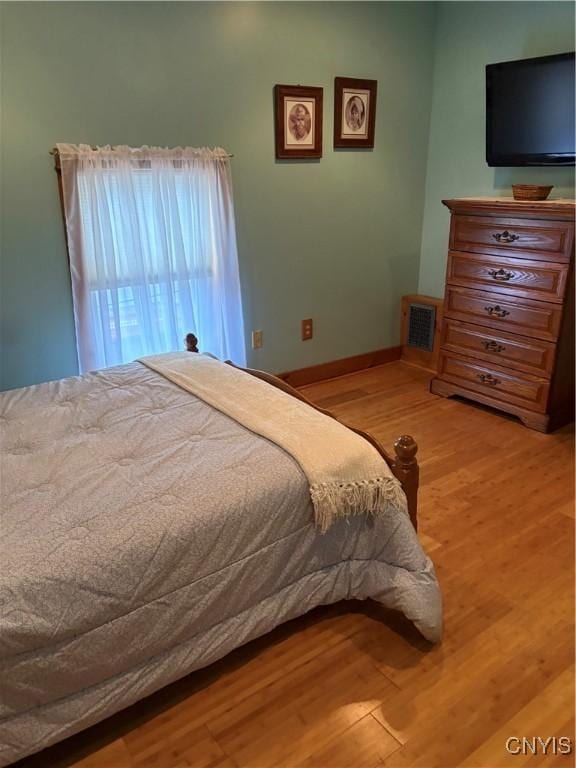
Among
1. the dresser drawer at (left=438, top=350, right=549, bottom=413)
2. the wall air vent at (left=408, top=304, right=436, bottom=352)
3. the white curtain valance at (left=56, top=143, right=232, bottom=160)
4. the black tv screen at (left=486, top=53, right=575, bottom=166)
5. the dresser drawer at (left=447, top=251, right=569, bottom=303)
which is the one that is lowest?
the dresser drawer at (left=438, top=350, right=549, bottom=413)

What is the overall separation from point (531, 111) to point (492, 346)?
4.36 ft

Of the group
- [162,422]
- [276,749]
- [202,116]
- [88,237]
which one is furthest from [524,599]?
[202,116]

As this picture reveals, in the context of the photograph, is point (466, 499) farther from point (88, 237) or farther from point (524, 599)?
point (88, 237)

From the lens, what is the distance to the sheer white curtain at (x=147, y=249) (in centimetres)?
283

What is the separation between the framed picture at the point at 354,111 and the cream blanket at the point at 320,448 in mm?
2197

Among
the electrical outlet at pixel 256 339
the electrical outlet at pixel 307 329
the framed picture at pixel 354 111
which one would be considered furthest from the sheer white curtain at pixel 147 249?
the framed picture at pixel 354 111

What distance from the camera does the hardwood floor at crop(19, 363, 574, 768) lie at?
153 centimetres

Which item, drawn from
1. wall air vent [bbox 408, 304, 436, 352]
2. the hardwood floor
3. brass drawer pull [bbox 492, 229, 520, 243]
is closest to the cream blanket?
the hardwood floor

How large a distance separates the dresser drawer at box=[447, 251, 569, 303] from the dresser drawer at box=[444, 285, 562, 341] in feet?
0.14

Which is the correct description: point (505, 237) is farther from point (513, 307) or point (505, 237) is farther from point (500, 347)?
point (500, 347)

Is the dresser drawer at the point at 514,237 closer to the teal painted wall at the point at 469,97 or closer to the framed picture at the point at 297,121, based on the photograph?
the teal painted wall at the point at 469,97

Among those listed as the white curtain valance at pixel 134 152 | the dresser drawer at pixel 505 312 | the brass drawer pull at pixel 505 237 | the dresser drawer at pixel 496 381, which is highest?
the white curtain valance at pixel 134 152

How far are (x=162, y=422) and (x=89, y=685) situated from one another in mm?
852

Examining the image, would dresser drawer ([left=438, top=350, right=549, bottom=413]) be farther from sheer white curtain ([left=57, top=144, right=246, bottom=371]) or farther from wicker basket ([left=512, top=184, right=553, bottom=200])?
sheer white curtain ([left=57, top=144, right=246, bottom=371])
